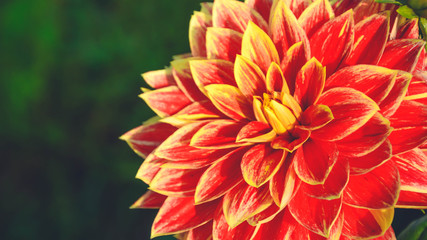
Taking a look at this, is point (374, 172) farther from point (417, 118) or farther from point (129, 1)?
point (129, 1)

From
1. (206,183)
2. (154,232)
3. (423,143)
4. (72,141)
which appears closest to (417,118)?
(423,143)

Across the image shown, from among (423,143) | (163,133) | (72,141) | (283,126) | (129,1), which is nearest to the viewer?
(423,143)

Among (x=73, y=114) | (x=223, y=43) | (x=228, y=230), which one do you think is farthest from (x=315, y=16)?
(x=73, y=114)

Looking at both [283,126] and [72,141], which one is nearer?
[283,126]

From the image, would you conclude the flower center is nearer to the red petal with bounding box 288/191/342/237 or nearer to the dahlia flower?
the dahlia flower

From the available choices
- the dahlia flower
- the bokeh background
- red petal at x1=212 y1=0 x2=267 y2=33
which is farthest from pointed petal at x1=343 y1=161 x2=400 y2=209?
the bokeh background

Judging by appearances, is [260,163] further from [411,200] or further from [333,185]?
[411,200]
